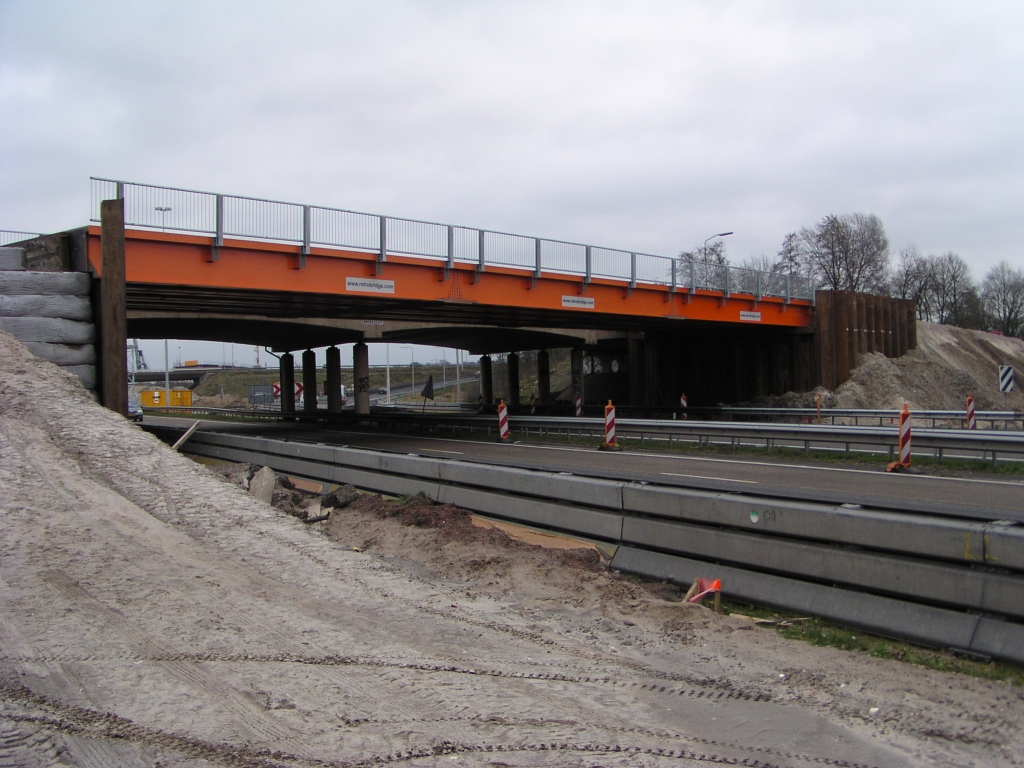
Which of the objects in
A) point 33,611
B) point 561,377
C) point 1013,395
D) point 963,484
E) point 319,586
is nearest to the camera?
point 33,611

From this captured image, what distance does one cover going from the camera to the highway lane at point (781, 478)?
6.76 metres

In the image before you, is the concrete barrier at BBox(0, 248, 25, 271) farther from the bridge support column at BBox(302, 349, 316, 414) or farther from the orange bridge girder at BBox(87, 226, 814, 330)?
the bridge support column at BBox(302, 349, 316, 414)

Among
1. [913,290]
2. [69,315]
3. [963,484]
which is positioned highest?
[913,290]

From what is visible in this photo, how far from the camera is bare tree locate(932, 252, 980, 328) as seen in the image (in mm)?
81375

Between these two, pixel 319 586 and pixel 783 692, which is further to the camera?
pixel 319 586

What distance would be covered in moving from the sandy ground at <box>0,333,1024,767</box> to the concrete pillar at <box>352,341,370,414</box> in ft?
117

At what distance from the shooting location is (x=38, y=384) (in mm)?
12352

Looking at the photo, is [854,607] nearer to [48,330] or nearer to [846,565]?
[846,565]

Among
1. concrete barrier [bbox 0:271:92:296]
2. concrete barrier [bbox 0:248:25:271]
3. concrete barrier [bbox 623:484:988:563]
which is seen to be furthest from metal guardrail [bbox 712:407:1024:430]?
concrete barrier [bbox 0:248:25:271]

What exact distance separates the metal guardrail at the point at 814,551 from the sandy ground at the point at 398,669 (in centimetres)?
39

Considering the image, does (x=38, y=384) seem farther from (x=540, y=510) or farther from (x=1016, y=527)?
(x=1016, y=527)

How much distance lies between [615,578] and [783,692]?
2.62 meters

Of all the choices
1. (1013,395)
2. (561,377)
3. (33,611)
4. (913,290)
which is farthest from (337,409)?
(913,290)

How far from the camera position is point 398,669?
4.96 meters
